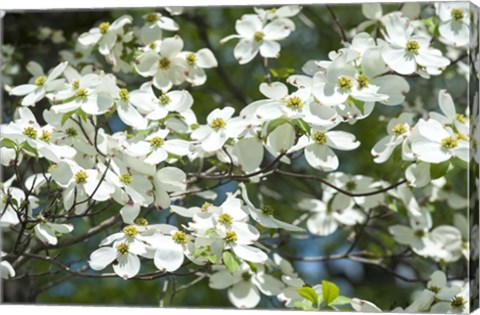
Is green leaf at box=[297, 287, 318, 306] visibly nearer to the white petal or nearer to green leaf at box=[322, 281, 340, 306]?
green leaf at box=[322, 281, 340, 306]

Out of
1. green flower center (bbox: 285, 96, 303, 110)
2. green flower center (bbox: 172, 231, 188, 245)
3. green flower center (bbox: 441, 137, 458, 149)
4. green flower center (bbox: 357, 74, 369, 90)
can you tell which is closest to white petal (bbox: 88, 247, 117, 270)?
green flower center (bbox: 172, 231, 188, 245)

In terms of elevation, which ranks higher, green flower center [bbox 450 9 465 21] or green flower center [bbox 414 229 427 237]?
green flower center [bbox 450 9 465 21]

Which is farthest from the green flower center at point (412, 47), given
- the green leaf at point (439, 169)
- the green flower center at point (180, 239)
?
the green flower center at point (180, 239)

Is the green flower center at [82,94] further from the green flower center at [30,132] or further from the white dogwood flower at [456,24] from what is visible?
the white dogwood flower at [456,24]

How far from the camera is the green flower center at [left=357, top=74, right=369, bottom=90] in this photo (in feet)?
6.16

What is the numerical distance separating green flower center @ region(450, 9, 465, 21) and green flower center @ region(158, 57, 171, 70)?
61 centimetres

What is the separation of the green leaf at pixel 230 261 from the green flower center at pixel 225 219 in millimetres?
69

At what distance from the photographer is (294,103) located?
1.83m

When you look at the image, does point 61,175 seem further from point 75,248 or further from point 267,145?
point 75,248

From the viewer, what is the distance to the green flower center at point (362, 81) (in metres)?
1.88

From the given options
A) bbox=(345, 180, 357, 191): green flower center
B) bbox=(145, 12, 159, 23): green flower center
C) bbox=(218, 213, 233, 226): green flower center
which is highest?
bbox=(145, 12, 159, 23): green flower center

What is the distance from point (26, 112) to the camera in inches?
79.3

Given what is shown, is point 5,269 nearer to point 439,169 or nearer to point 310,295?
point 310,295

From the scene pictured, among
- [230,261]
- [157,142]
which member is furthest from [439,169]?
[157,142]
